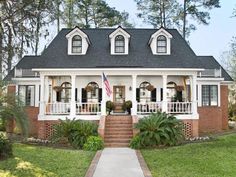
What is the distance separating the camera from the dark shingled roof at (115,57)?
24000 mm

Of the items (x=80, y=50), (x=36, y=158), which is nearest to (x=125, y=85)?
(x=80, y=50)

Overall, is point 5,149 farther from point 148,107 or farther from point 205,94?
point 205,94

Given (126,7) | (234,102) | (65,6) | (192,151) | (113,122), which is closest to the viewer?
(192,151)

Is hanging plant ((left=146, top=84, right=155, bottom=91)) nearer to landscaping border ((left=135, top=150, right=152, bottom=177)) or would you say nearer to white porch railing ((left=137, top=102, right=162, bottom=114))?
white porch railing ((left=137, top=102, right=162, bottom=114))

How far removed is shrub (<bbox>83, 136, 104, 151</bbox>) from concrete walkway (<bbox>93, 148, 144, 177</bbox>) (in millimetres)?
687

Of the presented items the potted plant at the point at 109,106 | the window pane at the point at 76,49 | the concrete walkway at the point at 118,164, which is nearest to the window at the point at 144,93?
the potted plant at the point at 109,106

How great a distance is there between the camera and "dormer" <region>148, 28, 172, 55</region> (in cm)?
2561

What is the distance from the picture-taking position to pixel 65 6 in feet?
133

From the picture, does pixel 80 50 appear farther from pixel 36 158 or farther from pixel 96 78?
pixel 36 158

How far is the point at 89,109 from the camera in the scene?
24406mm

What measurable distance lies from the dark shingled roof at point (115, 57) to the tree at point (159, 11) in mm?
12284

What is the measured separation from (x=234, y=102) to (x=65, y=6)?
852 inches

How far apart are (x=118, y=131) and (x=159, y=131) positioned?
3094mm

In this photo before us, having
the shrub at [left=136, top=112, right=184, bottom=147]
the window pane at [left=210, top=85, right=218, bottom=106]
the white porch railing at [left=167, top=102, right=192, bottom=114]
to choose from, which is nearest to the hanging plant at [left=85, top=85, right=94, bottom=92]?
the white porch railing at [left=167, top=102, right=192, bottom=114]
